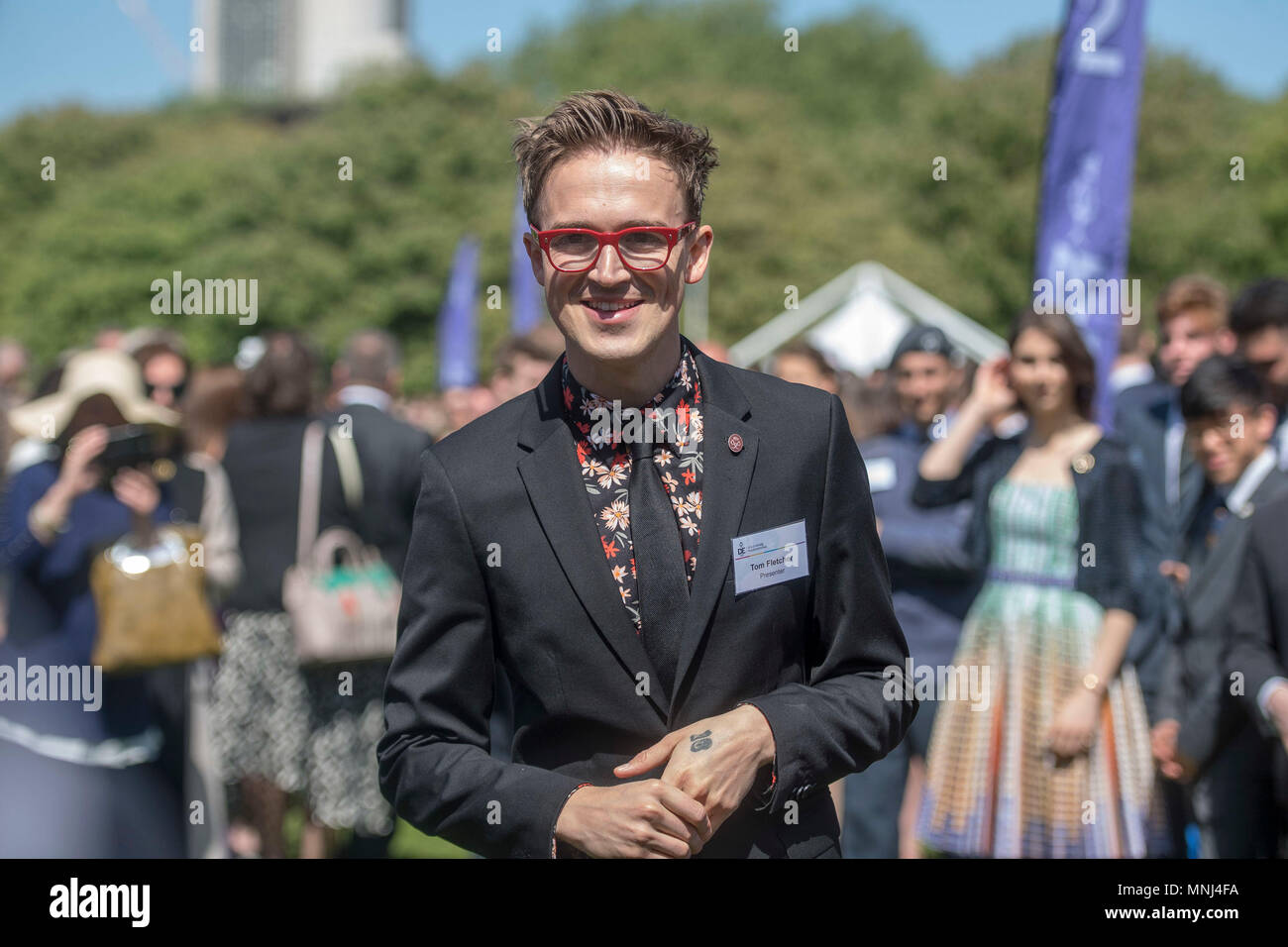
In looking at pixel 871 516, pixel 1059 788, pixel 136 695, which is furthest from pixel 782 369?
pixel 871 516

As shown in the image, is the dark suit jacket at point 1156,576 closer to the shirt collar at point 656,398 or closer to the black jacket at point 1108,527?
the black jacket at point 1108,527

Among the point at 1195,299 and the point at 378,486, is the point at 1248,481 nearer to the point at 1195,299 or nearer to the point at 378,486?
the point at 1195,299

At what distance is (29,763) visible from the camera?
4.88 m

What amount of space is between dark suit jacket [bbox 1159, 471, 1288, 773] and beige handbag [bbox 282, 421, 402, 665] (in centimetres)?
311

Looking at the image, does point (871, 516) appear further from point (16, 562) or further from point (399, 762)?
point (16, 562)

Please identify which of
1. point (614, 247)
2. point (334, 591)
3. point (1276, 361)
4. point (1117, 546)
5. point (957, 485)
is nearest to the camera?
point (614, 247)

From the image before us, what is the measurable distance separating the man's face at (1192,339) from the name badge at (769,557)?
4.72 meters

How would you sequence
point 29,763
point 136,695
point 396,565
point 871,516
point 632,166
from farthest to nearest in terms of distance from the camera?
point 396,565, point 136,695, point 29,763, point 871,516, point 632,166

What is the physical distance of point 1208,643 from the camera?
4871mm

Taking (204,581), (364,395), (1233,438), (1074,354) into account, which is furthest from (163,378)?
(1233,438)

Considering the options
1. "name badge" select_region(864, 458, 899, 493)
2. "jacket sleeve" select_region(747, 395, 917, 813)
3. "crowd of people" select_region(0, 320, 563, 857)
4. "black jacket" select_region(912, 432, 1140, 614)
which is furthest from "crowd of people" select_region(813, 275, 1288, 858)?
"jacket sleeve" select_region(747, 395, 917, 813)

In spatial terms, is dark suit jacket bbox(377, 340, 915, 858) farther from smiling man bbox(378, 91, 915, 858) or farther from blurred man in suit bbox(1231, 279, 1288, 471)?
blurred man in suit bbox(1231, 279, 1288, 471)

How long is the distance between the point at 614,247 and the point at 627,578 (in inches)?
21.1

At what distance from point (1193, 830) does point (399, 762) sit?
4159 mm
